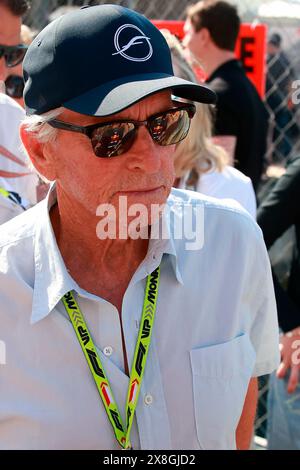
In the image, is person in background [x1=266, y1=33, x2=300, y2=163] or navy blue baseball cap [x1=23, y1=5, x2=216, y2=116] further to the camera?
person in background [x1=266, y1=33, x2=300, y2=163]

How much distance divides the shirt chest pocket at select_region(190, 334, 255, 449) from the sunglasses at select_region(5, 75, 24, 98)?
1.78 m

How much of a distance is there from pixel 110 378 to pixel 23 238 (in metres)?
0.39

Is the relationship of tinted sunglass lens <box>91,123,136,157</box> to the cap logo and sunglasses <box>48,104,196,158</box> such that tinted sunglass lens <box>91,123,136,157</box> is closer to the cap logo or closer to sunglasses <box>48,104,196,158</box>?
sunglasses <box>48,104,196,158</box>

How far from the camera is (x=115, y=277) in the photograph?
6.12 feet

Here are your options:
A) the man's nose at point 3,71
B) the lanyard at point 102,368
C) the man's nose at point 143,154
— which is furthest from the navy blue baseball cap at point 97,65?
the man's nose at point 3,71

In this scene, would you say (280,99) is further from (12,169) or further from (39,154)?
(39,154)

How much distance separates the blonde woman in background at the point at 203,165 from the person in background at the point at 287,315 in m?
0.11

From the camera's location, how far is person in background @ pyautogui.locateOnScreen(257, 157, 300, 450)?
2980 mm

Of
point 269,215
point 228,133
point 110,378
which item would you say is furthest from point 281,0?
point 110,378

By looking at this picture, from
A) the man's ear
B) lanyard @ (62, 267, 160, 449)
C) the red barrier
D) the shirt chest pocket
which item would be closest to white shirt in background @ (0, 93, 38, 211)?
the man's ear

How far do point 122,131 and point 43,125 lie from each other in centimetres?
21

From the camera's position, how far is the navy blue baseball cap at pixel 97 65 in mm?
1683

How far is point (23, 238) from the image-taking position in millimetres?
1823

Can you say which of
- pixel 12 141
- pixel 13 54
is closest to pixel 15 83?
pixel 13 54
